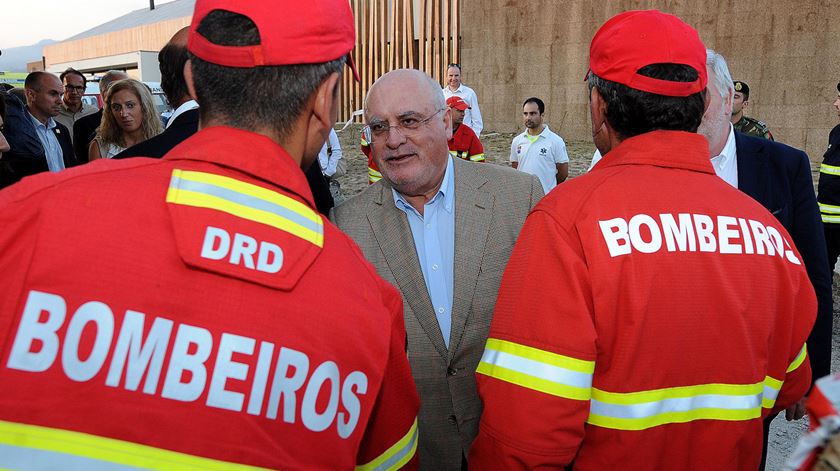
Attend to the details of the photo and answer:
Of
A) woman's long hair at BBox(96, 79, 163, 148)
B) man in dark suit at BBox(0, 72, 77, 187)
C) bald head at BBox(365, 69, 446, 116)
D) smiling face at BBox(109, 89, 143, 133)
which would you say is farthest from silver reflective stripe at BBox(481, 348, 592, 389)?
man in dark suit at BBox(0, 72, 77, 187)

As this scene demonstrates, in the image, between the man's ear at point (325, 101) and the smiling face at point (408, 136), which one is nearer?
the man's ear at point (325, 101)

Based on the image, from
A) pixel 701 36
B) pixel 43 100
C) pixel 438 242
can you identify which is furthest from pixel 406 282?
pixel 701 36

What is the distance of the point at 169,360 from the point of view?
0.90m

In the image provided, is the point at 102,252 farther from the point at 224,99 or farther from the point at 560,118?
the point at 560,118

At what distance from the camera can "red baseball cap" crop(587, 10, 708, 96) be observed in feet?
4.97

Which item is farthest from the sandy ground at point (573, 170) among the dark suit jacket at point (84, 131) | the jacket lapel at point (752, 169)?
Result: the dark suit jacket at point (84, 131)

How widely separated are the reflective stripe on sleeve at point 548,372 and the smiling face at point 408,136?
40.5 inches

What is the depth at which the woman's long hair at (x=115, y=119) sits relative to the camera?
175 inches

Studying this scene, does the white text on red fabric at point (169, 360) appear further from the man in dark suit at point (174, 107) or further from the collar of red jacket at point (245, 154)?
the man in dark suit at point (174, 107)

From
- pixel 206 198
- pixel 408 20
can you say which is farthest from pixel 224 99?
pixel 408 20

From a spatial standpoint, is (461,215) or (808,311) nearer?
(808,311)

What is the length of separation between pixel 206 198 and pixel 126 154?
1710 mm

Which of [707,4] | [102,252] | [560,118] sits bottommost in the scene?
[560,118]

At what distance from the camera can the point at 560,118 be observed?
13.8m
